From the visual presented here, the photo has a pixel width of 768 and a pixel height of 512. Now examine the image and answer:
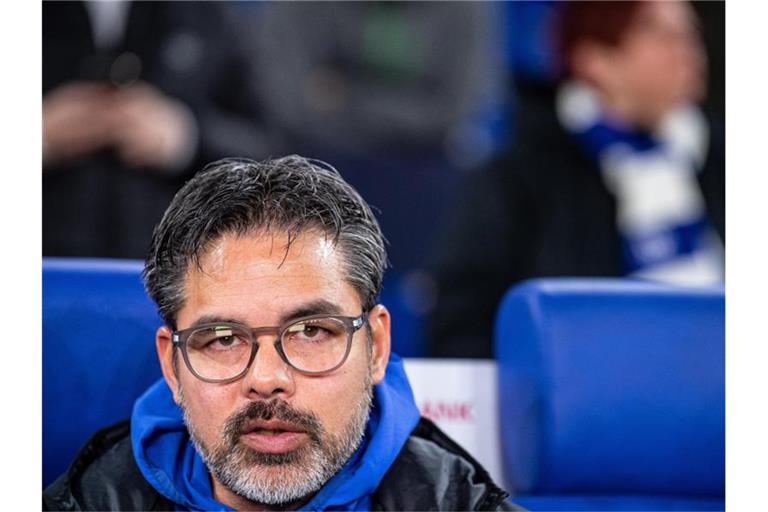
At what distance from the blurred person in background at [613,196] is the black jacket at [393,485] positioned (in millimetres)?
294

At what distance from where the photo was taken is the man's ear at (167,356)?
131cm

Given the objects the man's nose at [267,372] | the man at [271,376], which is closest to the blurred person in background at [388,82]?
the man at [271,376]

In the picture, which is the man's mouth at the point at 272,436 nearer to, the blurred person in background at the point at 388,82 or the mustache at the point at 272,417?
the mustache at the point at 272,417

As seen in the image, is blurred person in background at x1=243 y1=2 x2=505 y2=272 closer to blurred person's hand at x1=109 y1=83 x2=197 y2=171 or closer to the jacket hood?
blurred person's hand at x1=109 y1=83 x2=197 y2=171

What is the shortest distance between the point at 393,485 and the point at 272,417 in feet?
0.58

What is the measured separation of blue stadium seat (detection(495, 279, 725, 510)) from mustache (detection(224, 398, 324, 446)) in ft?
1.03

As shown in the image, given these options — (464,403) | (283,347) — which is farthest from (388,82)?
(283,347)

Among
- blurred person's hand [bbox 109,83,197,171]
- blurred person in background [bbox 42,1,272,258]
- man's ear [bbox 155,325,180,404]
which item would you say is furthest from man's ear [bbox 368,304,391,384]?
blurred person's hand [bbox 109,83,197,171]

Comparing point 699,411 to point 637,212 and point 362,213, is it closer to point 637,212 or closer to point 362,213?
point 637,212

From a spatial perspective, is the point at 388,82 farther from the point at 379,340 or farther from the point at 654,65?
the point at 379,340

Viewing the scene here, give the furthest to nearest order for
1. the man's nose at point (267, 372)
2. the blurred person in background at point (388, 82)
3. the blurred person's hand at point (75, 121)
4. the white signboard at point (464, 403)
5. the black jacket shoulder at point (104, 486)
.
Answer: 1. the blurred person in background at point (388, 82)
2. the blurred person's hand at point (75, 121)
3. the white signboard at point (464, 403)
4. the black jacket shoulder at point (104, 486)
5. the man's nose at point (267, 372)

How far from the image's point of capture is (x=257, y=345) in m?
1.23

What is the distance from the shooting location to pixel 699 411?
143 cm
